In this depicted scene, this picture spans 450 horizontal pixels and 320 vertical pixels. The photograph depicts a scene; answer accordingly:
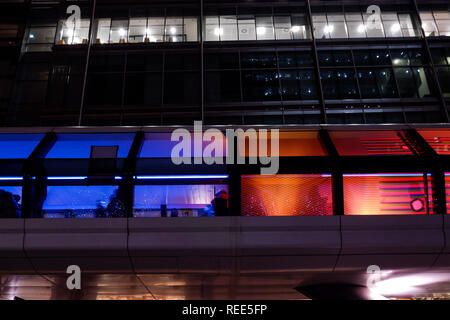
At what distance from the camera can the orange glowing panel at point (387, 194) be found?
8.37 meters

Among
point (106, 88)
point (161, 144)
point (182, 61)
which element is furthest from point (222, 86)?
point (161, 144)

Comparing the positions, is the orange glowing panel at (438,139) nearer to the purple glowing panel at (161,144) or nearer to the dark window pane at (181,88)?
the purple glowing panel at (161,144)

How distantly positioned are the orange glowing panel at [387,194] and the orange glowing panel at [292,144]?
1006 millimetres

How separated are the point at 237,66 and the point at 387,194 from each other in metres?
12.2

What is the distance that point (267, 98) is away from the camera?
18844mm

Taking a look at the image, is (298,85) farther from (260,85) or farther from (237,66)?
(237,66)

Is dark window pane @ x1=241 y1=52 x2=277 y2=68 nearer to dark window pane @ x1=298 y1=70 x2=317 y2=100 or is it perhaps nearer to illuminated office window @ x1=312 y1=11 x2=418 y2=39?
dark window pane @ x1=298 y1=70 x2=317 y2=100

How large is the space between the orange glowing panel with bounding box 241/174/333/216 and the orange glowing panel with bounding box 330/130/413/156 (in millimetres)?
919

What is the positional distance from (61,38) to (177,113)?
285 inches

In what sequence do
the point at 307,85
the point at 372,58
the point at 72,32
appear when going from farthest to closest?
1. the point at 72,32
2. the point at 372,58
3. the point at 307,85

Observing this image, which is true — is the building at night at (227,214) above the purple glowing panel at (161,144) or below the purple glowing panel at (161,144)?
below

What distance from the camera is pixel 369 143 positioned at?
9.39 metres

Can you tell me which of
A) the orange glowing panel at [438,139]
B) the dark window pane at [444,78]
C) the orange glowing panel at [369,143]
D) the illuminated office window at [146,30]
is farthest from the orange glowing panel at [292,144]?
the dark window pane at [444,78]

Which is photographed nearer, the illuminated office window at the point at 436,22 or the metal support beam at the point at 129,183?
the metal support beam at the point at 129,183
